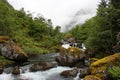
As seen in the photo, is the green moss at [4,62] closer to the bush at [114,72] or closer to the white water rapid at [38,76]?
the white water rapid at [38,76]

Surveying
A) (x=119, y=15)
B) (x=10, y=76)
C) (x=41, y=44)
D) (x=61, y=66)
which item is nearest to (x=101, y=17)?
(x=119, y=15)

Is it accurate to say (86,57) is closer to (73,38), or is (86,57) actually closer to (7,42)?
(7,42)

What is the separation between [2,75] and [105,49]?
17224mm

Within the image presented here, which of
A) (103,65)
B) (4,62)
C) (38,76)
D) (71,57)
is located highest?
(71,57)

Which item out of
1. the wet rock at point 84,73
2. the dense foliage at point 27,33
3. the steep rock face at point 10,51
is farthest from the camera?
the dense foliage at point 27,33

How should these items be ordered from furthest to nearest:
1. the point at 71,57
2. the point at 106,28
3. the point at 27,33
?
1. the point at 27,33
2. the point at 106,28
3. the point at 71,57

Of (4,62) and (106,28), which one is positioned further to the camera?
(4,62)

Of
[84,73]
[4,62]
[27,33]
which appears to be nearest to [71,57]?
[84,73]

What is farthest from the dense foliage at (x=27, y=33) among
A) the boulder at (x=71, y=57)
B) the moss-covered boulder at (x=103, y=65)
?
the moss-covered boulder at (x=103, y=65)

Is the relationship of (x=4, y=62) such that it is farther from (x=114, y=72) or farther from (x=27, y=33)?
(x=27, y=33)

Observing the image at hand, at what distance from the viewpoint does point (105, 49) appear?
44.0 metres

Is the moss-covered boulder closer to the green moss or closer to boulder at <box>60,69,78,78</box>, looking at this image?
boulder at <box>60,69,78,78</box>

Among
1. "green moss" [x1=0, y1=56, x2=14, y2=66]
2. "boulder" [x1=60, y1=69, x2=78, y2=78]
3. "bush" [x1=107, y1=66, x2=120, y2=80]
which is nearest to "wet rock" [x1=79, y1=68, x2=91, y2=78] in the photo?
"boulder" [x1=60, y1=69, x2=78, y2=78]

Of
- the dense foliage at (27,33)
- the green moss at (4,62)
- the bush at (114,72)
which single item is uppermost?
the dense foliage at (27,33)
